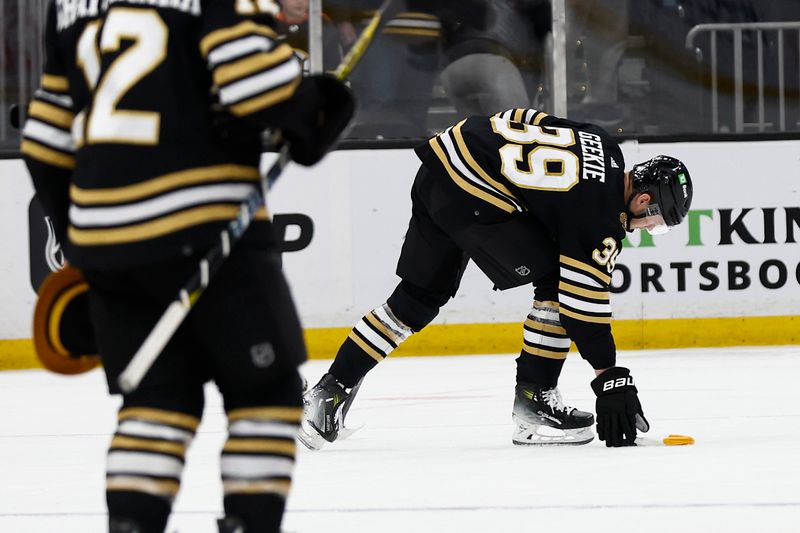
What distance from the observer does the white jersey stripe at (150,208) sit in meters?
1.88

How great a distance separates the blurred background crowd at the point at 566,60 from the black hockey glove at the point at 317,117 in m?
4.67

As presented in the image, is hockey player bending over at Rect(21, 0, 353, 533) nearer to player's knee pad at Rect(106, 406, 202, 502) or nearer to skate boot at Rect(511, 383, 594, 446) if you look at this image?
player's knee pad at Rect(106, 406, 202, 502)

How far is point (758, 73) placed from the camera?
22.7 ft

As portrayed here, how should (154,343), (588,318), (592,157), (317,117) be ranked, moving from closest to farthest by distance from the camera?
(154,343) → (317,117) → (588,318) → (592,157)

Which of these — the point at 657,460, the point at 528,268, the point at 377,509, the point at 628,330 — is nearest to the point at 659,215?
the point at 528,268

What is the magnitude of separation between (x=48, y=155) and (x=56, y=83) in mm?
94

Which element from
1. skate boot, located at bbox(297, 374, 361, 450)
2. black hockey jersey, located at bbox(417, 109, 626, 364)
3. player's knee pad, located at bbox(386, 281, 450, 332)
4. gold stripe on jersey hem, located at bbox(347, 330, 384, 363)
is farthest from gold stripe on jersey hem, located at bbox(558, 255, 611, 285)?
skate boot, located at bbox(297, 374, 361, 450)

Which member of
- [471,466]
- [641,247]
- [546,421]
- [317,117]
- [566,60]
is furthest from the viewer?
[566,60]

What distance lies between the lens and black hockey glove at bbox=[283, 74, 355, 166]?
191 cm

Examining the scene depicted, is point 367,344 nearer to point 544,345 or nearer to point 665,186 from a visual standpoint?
point 544,345

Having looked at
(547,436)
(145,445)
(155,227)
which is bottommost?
(547,436)

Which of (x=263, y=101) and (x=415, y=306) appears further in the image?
(x=415, y=306)

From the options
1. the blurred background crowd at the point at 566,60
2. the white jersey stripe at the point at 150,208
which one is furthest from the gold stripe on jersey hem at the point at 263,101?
the blurred background crowd at the point at 566,60

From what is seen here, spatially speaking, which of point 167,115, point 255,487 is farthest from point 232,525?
point 167,115
